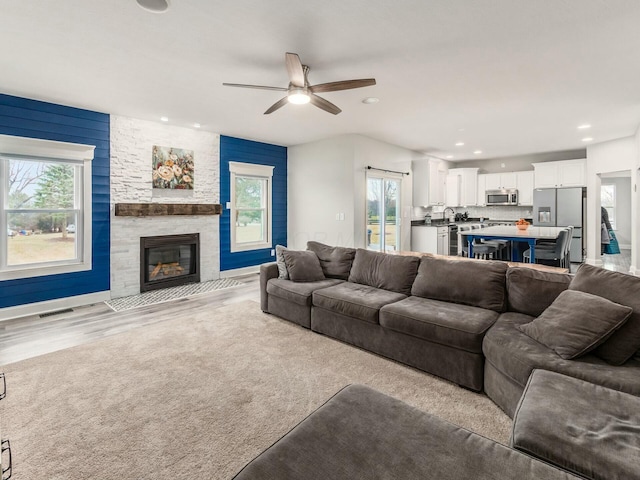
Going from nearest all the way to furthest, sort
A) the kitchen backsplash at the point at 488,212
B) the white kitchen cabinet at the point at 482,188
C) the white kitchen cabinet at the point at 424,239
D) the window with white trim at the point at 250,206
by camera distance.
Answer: the window with white trim at the point at 250,206 < the white kitchen cabinet at the point at 424,239 < the kitchen backsplash at the point at 488,212 < the white kitchen cabinet at the point at 482,188

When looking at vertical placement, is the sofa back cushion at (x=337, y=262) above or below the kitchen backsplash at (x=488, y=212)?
below

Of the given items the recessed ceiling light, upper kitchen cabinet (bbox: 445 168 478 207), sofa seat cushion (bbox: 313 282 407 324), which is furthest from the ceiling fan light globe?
upper kitchen cabinet (bbox: 445 168 478 207)

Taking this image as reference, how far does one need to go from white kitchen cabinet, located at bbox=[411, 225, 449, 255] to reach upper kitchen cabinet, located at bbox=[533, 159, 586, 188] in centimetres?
273

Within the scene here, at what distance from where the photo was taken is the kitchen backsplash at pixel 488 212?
29.9ft

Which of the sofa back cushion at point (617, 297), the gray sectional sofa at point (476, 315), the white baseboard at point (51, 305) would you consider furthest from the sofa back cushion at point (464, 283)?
the white baseboard at point (51, 305)

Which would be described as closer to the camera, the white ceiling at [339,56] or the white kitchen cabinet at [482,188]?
the white ceiling at [339,56]

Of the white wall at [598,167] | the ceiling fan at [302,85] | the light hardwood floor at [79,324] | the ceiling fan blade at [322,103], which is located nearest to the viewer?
the ceiling fan at [302,85]

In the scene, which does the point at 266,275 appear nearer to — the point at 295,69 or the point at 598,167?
the point at 295,69

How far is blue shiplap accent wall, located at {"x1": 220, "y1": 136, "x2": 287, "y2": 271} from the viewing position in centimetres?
643

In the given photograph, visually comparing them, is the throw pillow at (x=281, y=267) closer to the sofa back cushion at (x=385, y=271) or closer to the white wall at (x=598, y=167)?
the sofa back cushion at (x=385, y=271)

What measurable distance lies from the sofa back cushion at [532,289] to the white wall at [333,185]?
3595mm

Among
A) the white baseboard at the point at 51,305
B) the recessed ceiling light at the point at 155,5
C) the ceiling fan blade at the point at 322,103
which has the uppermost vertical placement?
the recessed ceiling light at the point at 155,5

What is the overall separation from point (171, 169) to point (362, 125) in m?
3.31

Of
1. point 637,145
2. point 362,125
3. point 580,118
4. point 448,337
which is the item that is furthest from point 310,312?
point 637,145
